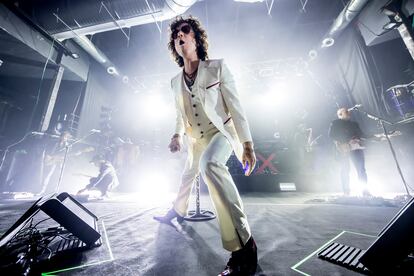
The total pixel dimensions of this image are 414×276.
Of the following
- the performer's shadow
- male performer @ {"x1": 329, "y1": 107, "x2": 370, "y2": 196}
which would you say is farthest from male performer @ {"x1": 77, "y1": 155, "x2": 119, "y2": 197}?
male performer @ {"x1": 329, "y1": 107, "x2": 370, "y2": 196}

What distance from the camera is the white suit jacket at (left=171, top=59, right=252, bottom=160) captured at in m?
1.45

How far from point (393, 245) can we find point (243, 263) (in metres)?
0.74

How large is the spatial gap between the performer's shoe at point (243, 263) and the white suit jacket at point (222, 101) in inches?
26.6

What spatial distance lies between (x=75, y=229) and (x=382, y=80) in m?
8.62

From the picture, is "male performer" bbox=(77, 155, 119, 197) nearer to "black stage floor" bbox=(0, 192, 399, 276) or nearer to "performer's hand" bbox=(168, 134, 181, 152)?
"black stage floor" bbox=(0, 192, 399, 276)

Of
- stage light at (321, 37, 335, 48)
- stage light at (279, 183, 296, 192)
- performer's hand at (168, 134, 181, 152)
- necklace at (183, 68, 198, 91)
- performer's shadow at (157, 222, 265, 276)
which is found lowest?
performer's shadow at (157, 222, 265, 276)

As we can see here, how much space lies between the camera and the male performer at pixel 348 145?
428 cm

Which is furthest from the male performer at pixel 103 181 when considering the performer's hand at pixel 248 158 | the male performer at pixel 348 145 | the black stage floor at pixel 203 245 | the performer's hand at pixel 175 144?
the male performer at pixel 348 145

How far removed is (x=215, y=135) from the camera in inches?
59.8

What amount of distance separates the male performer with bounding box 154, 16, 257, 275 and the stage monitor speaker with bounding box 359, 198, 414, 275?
1.97 feet

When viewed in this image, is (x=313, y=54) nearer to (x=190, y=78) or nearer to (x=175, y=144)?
(x=190, y=78)

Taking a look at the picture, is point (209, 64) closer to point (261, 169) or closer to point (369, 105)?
point (261, 169)

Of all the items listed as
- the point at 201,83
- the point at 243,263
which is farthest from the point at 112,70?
the point at 243,263

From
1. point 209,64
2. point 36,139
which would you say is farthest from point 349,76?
point 36,139
